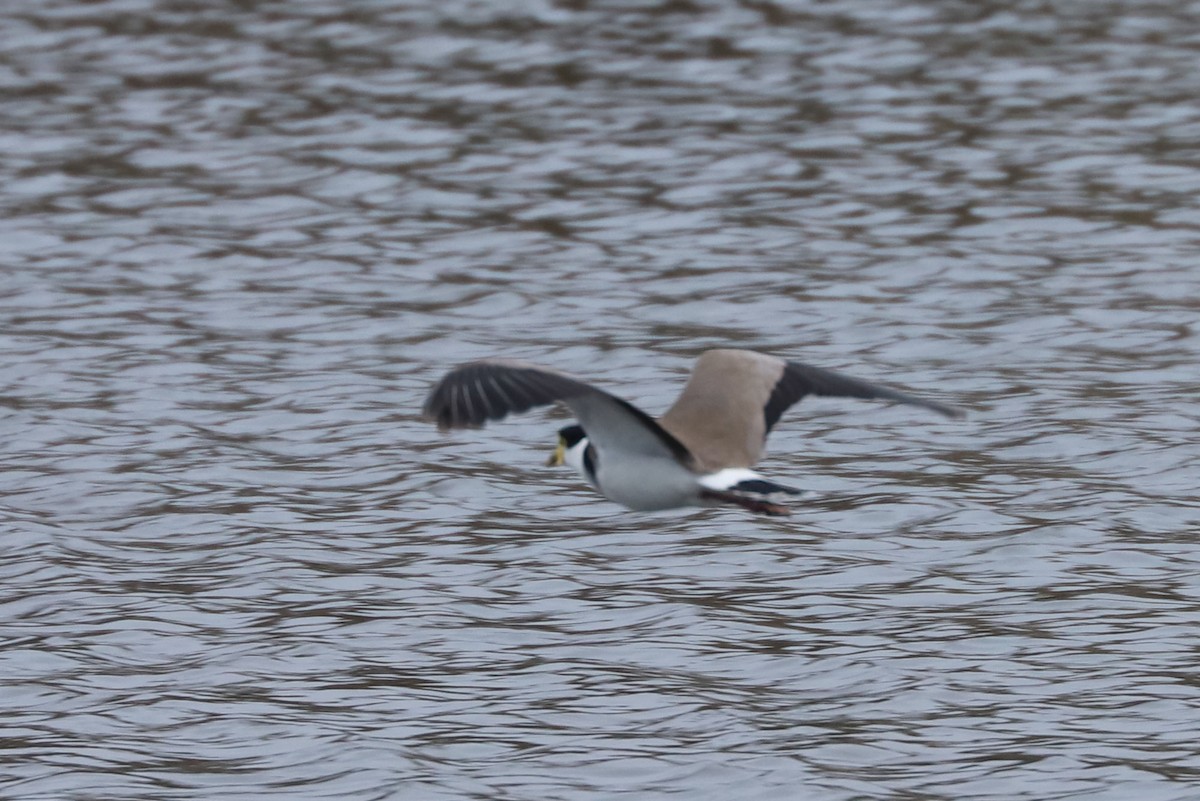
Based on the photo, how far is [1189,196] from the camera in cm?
1531

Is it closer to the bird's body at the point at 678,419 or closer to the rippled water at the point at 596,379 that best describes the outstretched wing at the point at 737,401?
the bird's body at the point at 678,419

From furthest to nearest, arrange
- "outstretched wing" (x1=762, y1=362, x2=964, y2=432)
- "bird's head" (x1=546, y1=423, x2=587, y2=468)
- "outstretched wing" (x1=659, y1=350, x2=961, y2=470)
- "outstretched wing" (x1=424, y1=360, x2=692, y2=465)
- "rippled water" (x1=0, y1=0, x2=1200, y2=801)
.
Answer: "bird's head" (x1=546, y1=423, x2=587, y2=468)
"outstretched wing" (x1=659, y1=350, x2=961, y2=470)
"outstretched wing" (x1=762, y1=362, x2=964, y2=432)
"outstretched wing" (x1=424, y1=360, x2=692, y2=465)
"rippled water" (x1=0, y1=0, x2=1200, y2=801)

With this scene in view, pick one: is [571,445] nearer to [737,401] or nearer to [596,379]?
[737,401]

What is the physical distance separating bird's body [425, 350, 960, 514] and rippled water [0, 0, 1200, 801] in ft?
1.74

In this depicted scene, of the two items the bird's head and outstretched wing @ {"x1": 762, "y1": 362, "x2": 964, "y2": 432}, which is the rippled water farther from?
outstretched wing @ {"x1": 762, "y1": 362, "x2": 964, "y2": 432}

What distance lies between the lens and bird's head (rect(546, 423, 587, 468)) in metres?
9.09

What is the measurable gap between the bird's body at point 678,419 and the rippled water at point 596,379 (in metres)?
0.53

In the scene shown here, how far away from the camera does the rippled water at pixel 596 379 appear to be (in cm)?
738

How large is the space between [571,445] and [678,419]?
24.6 inches

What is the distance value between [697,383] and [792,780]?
8.35 feet

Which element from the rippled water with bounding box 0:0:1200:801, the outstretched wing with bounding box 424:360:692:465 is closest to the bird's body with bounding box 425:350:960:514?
the outstretched wing with bounding box 424:360:692:465

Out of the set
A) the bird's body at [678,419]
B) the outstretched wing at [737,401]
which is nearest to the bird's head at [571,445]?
the bird's body at [678,419]

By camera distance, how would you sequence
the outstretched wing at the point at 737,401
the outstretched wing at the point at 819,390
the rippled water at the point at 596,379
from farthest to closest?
the outstretched wing at the point at 737,401 → the outstretched wing at the point at 819,390 → the rippled water at the point at 596,379

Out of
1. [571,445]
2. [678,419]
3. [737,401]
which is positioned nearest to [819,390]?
[737,401]
